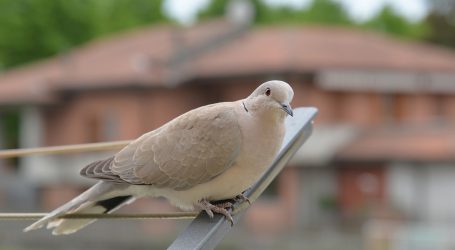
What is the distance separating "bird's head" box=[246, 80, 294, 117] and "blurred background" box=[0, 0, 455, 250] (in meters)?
13.8

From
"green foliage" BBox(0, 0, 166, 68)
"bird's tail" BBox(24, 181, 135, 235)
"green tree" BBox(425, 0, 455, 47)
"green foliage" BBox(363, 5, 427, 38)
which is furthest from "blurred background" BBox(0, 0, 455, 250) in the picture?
"green foliage" BBox(363, 5, 427, 38)

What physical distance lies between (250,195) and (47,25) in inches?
1100

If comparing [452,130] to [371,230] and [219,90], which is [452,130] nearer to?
[371,230]

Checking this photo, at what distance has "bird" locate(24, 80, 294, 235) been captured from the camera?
93.9 inches

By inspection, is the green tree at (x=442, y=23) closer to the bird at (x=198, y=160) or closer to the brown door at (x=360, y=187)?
the brown door at (x=360, y=187)

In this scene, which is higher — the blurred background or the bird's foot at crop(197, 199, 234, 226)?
the blurred background

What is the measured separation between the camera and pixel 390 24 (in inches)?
1650

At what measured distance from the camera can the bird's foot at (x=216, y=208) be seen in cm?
222

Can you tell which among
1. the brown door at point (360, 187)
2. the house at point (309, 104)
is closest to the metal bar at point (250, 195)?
the house at point (309, 104)

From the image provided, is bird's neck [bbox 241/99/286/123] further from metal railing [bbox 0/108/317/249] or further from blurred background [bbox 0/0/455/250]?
blurred background [bbox 0/0/455/250]

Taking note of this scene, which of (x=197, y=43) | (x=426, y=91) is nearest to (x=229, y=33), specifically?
(x=197, y=43)

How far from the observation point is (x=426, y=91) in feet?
69.9

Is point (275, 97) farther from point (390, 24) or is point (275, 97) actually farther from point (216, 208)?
point (390, 24)

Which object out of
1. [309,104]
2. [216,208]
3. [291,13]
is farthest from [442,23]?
[216,208]
